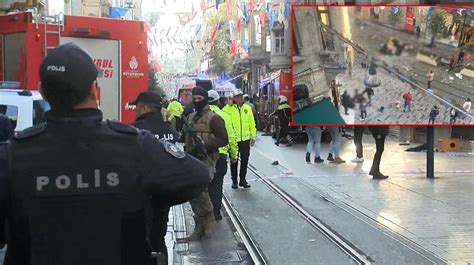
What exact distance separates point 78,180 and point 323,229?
590cm

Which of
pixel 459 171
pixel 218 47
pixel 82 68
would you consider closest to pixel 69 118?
pixel 82 68

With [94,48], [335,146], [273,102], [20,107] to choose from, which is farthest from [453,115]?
[273,102]

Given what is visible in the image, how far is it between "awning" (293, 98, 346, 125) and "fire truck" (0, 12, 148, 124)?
135 inches

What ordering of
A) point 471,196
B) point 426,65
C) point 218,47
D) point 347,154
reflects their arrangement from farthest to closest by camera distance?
point 218,47, point 347,154, point 426,65, point 471,196

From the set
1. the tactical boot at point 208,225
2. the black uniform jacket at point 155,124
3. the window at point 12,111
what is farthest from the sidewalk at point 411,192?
the window at point 12,111

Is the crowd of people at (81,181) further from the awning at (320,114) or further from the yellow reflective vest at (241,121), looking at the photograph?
the awning at (320,114)

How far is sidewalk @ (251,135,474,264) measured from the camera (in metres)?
7.09

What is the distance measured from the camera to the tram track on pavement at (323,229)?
20.5 ft

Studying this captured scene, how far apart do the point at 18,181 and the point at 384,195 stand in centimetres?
858

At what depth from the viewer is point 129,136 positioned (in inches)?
78.1

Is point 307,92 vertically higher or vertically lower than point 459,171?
higher

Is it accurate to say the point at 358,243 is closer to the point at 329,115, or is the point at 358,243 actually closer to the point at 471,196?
the point at 471,196

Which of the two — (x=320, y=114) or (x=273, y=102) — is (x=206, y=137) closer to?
(x=320, y=114)

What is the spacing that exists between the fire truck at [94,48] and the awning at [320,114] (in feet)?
11.2
